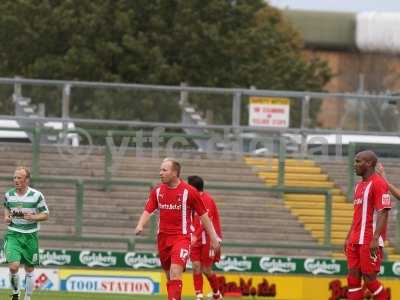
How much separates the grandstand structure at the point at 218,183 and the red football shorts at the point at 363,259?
32.1 feet

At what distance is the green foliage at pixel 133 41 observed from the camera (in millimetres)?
44875

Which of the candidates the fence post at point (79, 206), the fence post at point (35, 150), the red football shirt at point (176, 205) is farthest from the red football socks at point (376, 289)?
the fence post at point (35, 150)

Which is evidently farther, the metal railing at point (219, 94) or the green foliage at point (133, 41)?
the green foliage at point (133, 41)

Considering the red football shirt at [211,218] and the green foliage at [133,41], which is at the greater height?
the green foliage at [133,41]

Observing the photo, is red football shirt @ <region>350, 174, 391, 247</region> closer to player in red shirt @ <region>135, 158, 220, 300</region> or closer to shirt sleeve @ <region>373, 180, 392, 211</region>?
shirt sleeve @ <region>373, 180, 392, 211</region>

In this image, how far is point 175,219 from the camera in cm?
1830

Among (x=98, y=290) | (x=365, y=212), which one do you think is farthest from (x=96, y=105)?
(x=365, y=212)

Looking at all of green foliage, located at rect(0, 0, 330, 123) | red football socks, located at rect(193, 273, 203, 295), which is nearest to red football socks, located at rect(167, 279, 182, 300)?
red football socks, located at rect(193, 273, 203, 295)

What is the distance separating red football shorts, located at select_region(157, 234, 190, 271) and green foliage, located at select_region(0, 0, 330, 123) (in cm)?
2666

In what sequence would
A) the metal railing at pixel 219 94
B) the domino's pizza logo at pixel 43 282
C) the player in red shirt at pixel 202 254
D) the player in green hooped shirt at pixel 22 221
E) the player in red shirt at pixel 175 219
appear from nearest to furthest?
1. the player in red shirt at pixel 175 219
2. the player in green hooped shirt at pixel 22 221
3. the player in red shirt at pixel 202 254
4. the domino's pizza logo at pixel 43 282
5. the metal railing at pixel 219 94

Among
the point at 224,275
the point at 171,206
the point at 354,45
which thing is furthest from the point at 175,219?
the point at 354,45

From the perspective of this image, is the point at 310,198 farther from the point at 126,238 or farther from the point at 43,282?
the point at 43,282

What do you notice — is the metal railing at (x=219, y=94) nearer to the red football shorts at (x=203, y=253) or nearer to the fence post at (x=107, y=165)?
the fence post at (x=107, y=165)

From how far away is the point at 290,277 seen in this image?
2664cm
